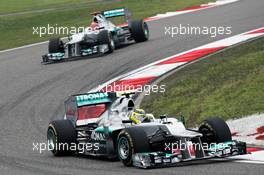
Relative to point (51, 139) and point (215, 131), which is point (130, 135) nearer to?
point (215, 131)

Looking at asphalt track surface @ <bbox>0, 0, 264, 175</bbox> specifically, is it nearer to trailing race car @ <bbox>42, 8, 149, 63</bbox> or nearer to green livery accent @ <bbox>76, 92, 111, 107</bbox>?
trailing race car @ <bbox>42, 8, 149, 63</bbox>

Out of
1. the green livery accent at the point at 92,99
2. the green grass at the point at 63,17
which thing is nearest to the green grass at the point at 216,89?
the green livery accent at the point at 92,99

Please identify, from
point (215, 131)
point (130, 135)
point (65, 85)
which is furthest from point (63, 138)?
point (65, 85)

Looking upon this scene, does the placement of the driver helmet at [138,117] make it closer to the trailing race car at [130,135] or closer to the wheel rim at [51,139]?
the trailing race car at [130,135]

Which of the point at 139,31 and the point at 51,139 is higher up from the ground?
the point at 139,31

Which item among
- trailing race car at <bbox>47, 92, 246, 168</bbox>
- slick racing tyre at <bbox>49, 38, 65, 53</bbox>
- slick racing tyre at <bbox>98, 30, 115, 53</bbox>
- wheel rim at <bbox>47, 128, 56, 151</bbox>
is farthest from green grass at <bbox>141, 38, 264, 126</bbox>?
slick racing tyre at <bbox>49, 38, 65, 53</bbox>

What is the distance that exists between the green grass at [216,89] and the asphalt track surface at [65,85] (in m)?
2.53

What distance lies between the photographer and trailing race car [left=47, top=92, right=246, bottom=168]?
37.4 feet

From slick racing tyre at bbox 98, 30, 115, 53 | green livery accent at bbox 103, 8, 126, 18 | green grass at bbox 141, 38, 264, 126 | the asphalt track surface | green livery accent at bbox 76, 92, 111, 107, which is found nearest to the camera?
the asphalt track surface

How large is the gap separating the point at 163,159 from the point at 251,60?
7636 millimetres

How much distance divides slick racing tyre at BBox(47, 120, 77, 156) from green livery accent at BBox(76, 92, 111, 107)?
0.69m

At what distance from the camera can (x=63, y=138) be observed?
1341cm

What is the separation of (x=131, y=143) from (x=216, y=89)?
530cm

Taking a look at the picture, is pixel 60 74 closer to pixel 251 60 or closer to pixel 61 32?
pixel 251 60
